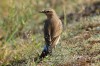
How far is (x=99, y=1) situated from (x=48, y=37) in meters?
5.94

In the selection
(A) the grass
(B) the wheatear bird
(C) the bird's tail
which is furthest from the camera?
(B) the wheatear bird

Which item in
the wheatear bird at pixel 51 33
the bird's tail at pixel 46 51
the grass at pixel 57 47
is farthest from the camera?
the wheatear bird at pixel 51 33

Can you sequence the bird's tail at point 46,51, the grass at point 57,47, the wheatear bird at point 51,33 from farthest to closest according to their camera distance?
1. the wheatear bird at point 51,33
2. the bird's tail at point 46,51
3. the grass at point 57,47

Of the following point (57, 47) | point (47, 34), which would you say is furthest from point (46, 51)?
point (57, 47)

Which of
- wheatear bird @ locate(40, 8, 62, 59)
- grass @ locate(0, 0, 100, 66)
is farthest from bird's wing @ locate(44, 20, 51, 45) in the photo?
grass @ locate(0, 0, 100, 66)

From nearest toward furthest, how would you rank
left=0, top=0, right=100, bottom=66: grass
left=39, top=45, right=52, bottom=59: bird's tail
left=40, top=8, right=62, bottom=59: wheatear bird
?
left=0, top=0, right=100, bottom=66: grass, left=39, top=45, right=52, bottom=59: bird's tail, left=40, top=8, right=62, bottom=59: wheatear bird

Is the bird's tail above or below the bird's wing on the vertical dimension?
below

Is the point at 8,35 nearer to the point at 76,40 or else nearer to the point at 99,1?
the point at 76,40

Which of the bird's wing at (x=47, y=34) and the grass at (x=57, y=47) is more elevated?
the bird's wing at (x=47, y=34)

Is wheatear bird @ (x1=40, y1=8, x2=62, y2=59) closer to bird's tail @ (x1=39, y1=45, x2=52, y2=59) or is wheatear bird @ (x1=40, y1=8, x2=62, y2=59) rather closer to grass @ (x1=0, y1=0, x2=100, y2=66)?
bird's tail @ (x1=39, y1=45, x2=52, y2=59)

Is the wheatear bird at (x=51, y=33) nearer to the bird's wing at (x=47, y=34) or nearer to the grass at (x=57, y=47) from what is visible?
the bird's wing at (x=47, y=34)

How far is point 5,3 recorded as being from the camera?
15.4 meters

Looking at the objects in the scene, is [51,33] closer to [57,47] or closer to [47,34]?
[47,34]

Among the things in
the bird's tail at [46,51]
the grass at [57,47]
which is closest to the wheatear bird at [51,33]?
the bird's tail at [46,51]
